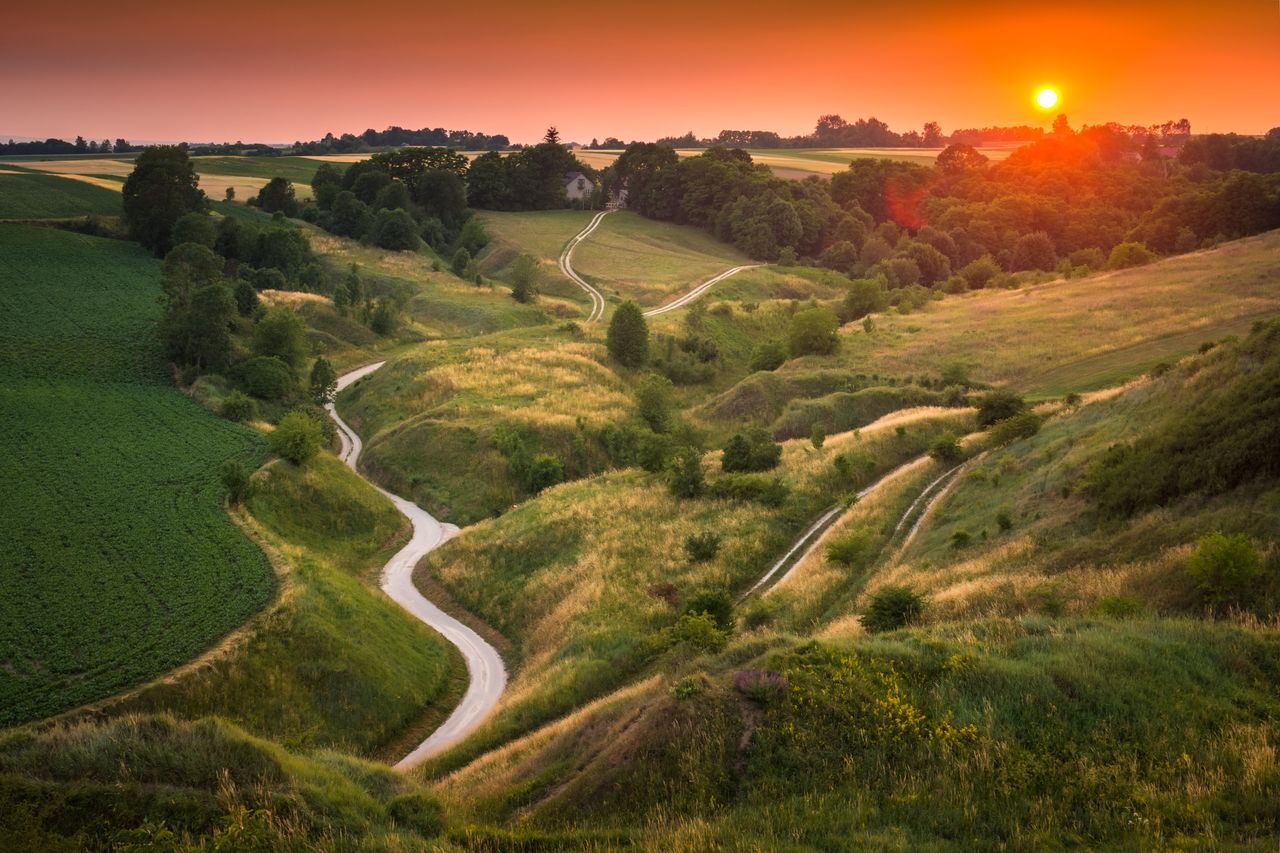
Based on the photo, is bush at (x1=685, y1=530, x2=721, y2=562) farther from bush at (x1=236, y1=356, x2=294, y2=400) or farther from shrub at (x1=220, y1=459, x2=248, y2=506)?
bush at (x1=236, y1=356, x2=294, y2=400)

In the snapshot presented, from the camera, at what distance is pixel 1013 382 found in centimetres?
6350

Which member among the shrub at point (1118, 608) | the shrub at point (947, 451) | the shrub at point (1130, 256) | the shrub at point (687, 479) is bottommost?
the shrub at point (687, 479)

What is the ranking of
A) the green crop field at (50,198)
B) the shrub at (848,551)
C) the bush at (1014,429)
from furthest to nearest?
the green crop field at (50,198)
the bush at (1014,429)
the shrub at (848,551)

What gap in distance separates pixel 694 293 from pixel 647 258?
22.7 m

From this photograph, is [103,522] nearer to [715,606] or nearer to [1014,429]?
[715,606]

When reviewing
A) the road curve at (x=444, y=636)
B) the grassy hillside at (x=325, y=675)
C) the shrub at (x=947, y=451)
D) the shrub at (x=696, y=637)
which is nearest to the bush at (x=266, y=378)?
the road curve at (x=444, y=636)

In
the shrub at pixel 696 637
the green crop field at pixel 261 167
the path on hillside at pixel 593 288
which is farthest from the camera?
the green crop field at pixel 261 167

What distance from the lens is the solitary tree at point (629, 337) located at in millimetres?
86500

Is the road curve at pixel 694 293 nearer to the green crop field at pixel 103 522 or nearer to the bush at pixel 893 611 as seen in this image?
the green crop field at pixel 103 522

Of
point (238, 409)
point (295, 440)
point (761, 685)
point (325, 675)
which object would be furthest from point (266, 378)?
point (761, 685)

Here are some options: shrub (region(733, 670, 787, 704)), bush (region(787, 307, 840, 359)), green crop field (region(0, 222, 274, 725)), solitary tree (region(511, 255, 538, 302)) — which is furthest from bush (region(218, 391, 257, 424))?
solitary tree (region(511, 255, 538, 302))

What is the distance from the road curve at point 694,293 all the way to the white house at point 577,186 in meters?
50.5

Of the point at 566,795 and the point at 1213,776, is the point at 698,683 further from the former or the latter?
the point at 1213,776

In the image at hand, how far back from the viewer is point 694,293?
395 ft
